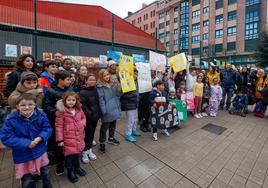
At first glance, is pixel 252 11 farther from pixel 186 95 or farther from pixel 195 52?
pixel 186 95

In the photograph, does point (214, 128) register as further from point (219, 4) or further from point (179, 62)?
point (219, 4)

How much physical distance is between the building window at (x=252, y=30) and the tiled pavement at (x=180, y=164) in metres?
33.6

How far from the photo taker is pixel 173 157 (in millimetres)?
3396

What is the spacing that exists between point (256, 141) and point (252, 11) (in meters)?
36.4

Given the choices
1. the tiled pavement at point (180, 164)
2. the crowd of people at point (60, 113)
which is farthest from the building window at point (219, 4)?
the tiled pavement at point (180, 164)

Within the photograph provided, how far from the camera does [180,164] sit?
3146 mm

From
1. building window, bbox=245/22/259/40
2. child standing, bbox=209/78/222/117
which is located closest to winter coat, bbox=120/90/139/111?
child standing, bbox=209/78/222/117

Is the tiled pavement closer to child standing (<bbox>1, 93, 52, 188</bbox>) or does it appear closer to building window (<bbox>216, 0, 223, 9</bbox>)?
child standing (<bbox>1, 93, 52, 188</bbox>)

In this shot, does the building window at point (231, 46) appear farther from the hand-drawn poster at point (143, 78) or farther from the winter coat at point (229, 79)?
the hand-drawn poster at point (143, 78)

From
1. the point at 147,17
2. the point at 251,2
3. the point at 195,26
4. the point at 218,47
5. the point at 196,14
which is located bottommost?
the point at 218,47

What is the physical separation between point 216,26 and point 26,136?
1624 inches

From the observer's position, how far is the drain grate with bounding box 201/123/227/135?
481 centimetres

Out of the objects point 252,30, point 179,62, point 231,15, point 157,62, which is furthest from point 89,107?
point 231,15

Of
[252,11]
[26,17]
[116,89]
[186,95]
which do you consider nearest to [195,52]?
[252,11]
